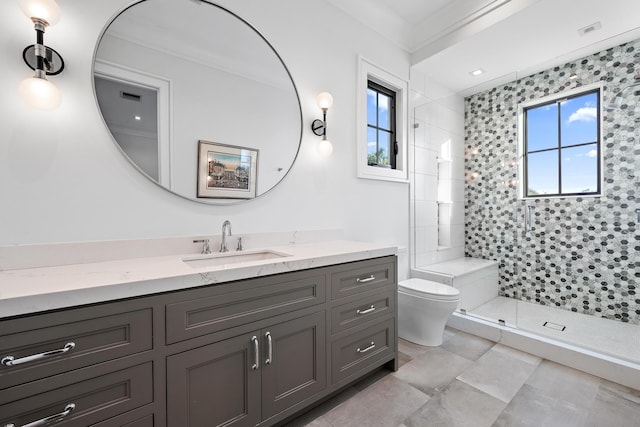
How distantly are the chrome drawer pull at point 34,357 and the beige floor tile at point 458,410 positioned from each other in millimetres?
1513

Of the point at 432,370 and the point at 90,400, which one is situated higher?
the point at 90,400

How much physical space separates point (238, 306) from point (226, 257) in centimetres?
50

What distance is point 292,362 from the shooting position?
4.39ft

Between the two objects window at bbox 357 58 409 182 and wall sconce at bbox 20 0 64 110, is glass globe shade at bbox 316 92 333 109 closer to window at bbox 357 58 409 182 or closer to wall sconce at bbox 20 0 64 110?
window at bbox 357 58 409 182

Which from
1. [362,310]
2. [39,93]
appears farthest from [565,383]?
[39,93]

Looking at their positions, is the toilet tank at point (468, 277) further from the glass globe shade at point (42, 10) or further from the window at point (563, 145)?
the glass globe shade at point (42, 10)

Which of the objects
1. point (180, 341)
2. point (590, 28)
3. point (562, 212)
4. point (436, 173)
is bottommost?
point (180, 341)

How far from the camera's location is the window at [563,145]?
8.96ft

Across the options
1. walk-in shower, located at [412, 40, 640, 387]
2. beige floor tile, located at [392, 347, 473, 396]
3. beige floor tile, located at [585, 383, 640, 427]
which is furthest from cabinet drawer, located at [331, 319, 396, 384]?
walk-in shower, located at [412, 40, 640, 387]

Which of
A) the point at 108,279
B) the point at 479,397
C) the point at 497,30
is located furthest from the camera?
the point at 497,30

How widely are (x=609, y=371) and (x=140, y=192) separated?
307 cm

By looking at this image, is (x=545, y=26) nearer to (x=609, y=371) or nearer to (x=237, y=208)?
(x=609, y=371)

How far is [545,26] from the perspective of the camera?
2.26m

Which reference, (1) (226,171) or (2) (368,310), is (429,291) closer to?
(2) (368,310)
